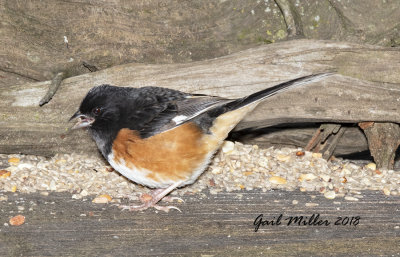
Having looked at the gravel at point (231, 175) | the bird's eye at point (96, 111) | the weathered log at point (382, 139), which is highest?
the bird's eye at point (96, 111)

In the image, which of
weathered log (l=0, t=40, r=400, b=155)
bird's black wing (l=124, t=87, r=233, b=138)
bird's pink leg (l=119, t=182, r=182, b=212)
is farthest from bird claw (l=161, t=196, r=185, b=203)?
weathered log (l=0, t=40, r=400, b=155)

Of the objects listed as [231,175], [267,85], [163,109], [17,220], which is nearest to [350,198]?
[231,175]

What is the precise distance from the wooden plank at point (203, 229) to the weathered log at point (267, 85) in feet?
2.10

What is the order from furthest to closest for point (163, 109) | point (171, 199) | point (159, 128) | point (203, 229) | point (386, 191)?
point (386, 191) < point (171, 199) < point (163, 109) < point (159, 128) < point (203, 229)

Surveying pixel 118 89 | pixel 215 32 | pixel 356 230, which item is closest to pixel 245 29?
pixel 215 32

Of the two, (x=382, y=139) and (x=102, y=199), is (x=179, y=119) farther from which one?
(x=382, y=139)

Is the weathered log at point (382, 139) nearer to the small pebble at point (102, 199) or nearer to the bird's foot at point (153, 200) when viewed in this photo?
the bird's foot at point (153, 200)

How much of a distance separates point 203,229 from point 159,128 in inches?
23.9

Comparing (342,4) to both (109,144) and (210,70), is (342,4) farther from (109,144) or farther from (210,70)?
(109,144)

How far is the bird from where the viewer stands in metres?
3.07

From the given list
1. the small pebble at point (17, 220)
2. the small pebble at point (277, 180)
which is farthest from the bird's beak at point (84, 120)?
the small pebble at point (277, 180)

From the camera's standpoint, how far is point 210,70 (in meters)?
3.71

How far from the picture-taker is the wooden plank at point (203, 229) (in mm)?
2682

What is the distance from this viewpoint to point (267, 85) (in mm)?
3650
